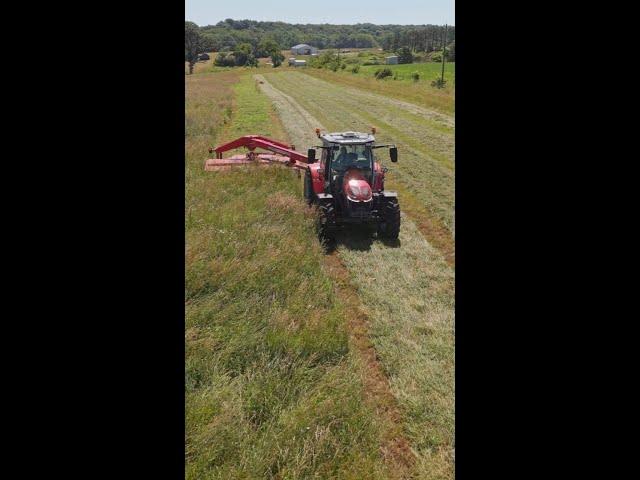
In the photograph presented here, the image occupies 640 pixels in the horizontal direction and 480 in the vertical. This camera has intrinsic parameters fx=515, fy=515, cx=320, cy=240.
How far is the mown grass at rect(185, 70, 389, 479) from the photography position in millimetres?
3713

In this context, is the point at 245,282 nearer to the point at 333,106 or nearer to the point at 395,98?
the point at 333,106

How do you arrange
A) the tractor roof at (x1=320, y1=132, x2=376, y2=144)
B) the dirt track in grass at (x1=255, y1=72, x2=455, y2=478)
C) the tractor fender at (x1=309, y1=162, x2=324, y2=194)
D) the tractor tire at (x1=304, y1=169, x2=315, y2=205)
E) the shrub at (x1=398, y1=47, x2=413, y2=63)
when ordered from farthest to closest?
the shrub at (x1=398, y1=47, x2=413, y2=63) → the tractor tire at (x1=304, y1=169, x2=315, y2=205) → the tractor fender at (x1=309, y1=162, x2=324, y2=194) → the tractor roof at (x1=320, y1=132, x2=376, y2=144) → the dirt track in grass at (x1=255, y1=72, x2=455, y2=478)

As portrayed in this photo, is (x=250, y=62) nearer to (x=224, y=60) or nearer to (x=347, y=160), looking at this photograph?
(x=224, y=60)

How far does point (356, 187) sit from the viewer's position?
320 inches

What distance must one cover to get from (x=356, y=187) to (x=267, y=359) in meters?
3.97

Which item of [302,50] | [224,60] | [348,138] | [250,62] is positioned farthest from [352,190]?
[302,50]

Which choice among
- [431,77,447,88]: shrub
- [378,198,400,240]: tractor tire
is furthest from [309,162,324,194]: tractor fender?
[431,77,447,88]: shrub

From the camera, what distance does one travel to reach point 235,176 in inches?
432

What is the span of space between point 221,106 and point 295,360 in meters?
23.4

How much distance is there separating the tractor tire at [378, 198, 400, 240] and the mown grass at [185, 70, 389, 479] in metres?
1.23

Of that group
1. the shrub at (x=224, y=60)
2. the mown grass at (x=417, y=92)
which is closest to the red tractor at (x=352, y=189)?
the mown grass at (x=417, y=92)

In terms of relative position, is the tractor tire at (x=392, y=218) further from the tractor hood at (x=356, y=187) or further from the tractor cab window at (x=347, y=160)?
the tractor cab window at (x=347, y=160)

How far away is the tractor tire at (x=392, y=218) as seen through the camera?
8148mm

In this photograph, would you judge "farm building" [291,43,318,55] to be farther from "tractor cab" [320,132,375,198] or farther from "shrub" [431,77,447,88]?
"tractor cab" [320,132,375,198]
